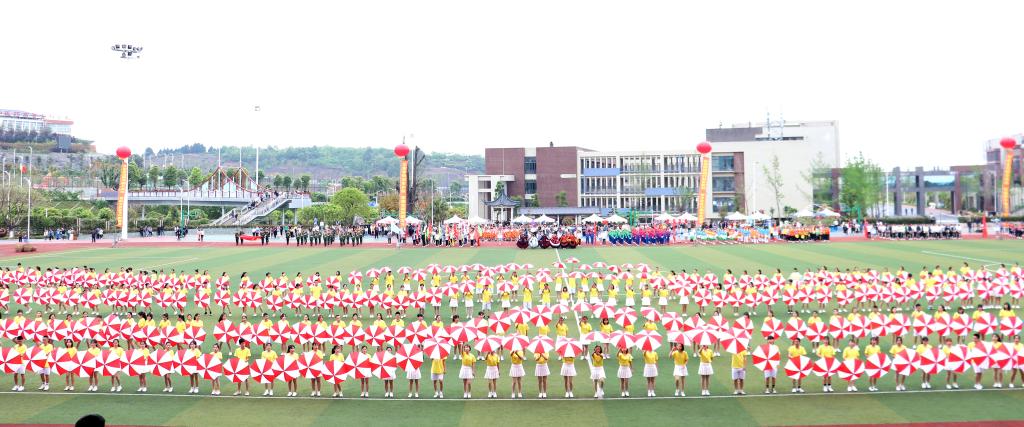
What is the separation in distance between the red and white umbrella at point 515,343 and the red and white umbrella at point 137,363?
7.96 meters

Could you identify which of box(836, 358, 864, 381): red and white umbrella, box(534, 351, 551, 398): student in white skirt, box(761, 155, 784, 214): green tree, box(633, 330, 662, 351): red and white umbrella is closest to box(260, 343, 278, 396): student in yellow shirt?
box(534, 351, 551, 398): student in white skirt

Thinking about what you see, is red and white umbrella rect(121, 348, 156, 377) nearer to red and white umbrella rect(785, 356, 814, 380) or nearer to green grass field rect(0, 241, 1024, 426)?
green grass field rect(0, 241, 1024, 426)

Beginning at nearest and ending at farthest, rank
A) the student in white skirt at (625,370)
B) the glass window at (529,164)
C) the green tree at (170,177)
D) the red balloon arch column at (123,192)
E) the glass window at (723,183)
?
the student in white skirt at (625,370) < the red balloon arch column at (123,192) < the glass window at (723,183) < the glass window at (529,164) < the green tree at (170,177)

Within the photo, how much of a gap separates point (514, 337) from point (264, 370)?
553 cm

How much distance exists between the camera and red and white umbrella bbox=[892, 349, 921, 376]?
52.7 ft

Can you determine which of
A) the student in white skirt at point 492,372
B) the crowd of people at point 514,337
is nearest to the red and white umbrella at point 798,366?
the crowd of people at point 514,337

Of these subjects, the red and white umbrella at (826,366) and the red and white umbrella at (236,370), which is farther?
the red and white umbrella at (236,370)

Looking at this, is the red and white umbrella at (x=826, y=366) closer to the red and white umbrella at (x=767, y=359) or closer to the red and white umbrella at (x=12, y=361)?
the red and white umbrella at (x=767, y=359)

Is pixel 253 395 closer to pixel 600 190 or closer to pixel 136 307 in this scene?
pixel 136 307

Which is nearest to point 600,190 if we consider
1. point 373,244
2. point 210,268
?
point 373,244

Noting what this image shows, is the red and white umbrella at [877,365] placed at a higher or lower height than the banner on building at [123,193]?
lower

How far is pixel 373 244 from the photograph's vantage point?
65.4m

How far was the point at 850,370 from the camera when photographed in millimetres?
16047

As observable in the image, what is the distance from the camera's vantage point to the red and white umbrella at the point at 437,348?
16625 mm
